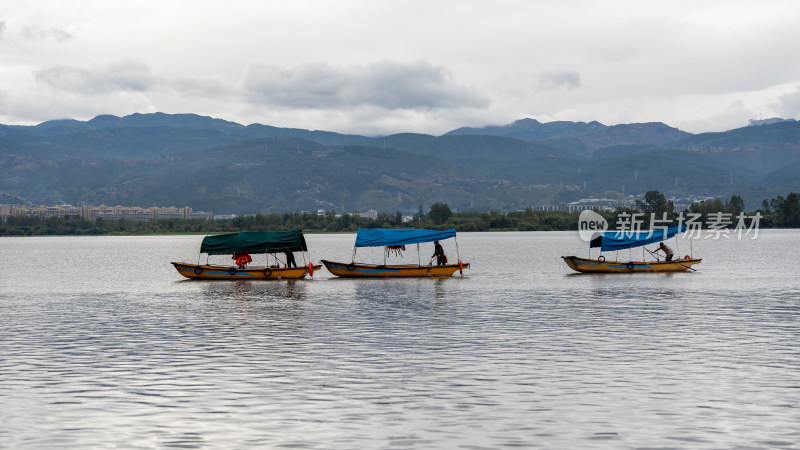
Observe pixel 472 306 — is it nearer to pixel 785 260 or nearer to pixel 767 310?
pixel 767 310

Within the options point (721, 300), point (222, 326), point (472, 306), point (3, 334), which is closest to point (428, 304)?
point (472, 306)

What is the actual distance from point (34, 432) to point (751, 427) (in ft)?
69.9

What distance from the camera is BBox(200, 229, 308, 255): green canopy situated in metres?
86.6

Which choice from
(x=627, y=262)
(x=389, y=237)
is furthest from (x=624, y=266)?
(x=389, y=237)

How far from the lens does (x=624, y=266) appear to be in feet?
317

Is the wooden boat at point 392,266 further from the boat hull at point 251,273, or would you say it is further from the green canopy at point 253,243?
the green canopy at point 253,243

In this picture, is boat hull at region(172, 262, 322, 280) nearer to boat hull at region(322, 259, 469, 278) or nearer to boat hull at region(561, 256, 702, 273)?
boat hull at region(322, 259, 469, 278)

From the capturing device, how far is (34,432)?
24625mm

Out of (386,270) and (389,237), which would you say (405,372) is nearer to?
(389,237)

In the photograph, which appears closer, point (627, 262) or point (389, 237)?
point (389, 237)

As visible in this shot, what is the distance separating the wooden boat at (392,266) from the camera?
88.1 m

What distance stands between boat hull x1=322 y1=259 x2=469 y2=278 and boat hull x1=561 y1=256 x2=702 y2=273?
14.8 metres

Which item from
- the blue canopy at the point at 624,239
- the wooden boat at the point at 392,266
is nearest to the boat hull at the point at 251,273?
the wooden boat at the point at 392,266

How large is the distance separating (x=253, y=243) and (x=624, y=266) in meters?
42.7
